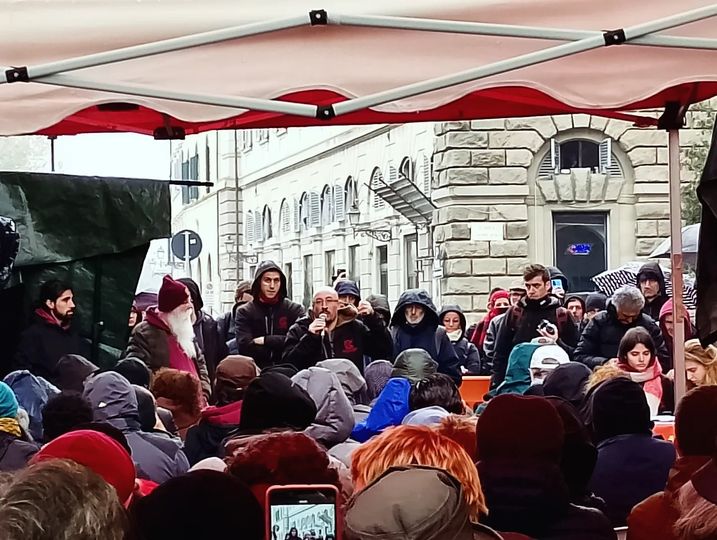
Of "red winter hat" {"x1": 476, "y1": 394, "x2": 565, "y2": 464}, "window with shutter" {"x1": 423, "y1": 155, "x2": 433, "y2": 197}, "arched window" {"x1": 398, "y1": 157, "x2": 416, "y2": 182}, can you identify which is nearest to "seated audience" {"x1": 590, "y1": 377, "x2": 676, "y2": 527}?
"red winter hat" {"x1": 476, "y1": 394, "x2": 565, "y2": 464}

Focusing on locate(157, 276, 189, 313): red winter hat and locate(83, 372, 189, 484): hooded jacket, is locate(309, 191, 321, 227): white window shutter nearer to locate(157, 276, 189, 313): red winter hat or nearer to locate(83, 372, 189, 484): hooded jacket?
locate(157, 276, 189, 313): red winter hat

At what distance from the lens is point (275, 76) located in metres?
4.12

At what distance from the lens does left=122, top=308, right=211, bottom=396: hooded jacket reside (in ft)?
27.7

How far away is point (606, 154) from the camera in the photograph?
79.6ft

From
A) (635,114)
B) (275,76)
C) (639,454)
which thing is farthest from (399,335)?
(275,76)

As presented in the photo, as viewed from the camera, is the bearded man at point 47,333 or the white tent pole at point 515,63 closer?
the white tent pole at point 515,63

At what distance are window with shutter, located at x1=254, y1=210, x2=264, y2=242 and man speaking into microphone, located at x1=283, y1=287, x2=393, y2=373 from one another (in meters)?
32.9

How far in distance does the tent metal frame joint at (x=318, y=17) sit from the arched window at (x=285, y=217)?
1379 inches

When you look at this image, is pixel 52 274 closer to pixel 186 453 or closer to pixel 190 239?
pixel 186 453

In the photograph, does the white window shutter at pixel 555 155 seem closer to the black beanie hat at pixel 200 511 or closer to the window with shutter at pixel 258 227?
the window with shutter at pixel 258 227

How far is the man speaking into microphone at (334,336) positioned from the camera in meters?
8.81

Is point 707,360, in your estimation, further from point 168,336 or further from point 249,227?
point 249,227

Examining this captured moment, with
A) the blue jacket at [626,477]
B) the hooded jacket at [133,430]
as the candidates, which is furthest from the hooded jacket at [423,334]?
the blue jacket at [626,477]

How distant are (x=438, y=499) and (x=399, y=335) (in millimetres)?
7609
